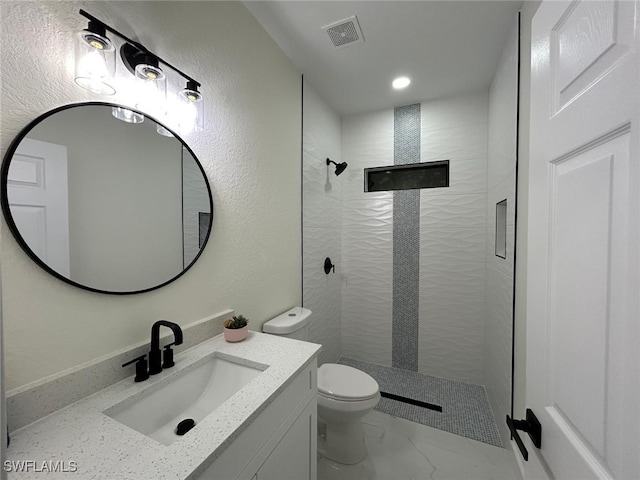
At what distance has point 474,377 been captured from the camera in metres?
2.27

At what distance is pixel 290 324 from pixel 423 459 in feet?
3.69

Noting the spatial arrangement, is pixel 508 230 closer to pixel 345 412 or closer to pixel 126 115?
pixel 345 412

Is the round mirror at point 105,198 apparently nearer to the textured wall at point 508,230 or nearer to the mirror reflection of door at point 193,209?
the mirror reflection of door at point 193,209

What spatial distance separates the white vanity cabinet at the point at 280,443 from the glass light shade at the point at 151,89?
3.84ft

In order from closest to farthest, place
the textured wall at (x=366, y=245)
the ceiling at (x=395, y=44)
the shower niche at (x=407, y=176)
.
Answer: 1. the ceiling at (x=395, y=44)
2. the shower niche at (x=407, y=176)
3. the textured wall at (x=366, y=245)

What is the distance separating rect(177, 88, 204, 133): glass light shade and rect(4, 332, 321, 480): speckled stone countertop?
1.03 m

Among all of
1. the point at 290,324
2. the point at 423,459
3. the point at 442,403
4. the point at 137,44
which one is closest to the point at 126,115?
the point at 137,44

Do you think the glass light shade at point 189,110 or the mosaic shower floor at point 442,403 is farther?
the mosaic shower floor at point 442,403

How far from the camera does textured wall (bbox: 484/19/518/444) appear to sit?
150 centimetres

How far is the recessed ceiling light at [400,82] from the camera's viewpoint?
6.72 ft

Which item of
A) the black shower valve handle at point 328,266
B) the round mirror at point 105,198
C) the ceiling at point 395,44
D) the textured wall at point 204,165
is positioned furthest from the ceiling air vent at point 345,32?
the black shower valve handle at point 328,266

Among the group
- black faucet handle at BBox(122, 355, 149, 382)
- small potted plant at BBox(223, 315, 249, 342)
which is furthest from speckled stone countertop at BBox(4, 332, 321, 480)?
small potted plant at BBox(223, 315, 249, 342)

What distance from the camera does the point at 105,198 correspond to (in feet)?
2.95

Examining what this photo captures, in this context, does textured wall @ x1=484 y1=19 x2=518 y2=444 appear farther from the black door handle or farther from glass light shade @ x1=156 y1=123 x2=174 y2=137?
glass light shade @ x1=156 y1=123 x2=174 y2=137
